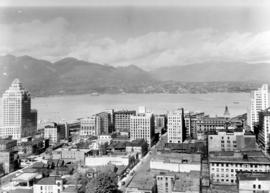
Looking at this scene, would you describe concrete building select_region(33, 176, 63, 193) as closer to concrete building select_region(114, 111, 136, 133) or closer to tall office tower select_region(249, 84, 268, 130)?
concrete building select_region(114, 111, 136, 133)

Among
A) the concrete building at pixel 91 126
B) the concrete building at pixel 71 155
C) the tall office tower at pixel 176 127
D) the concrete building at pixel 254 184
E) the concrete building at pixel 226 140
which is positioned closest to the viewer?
the concrete building at pixel 254 184

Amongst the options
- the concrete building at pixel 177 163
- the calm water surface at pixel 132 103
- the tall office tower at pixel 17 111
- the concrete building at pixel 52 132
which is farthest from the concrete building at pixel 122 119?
the concrete building at pixel 177 163

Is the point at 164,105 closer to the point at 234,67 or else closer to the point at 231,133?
the point at 234,67

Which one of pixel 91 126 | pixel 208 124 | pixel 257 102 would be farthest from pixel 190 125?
pixel 91 126

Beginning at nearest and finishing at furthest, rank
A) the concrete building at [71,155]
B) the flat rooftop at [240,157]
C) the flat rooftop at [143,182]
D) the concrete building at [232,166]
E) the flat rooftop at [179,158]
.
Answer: the flat rooftop at [143,182] → the concrete building at [232,166] → the flat rooftop at [240,157] → the flat rooftop at [179,158] → the concrete building at [71,155]

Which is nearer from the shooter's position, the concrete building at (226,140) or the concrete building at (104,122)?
the concrete building at (226,140)

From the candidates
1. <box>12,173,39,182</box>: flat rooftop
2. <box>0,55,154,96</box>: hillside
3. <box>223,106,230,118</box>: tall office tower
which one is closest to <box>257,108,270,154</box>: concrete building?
<box>223,106,230,118</box>: tall office tower

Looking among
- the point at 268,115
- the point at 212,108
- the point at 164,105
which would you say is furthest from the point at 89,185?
the point at 212,108

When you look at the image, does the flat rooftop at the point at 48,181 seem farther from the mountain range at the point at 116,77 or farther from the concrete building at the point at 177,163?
the mountain range at the point at 116,77
